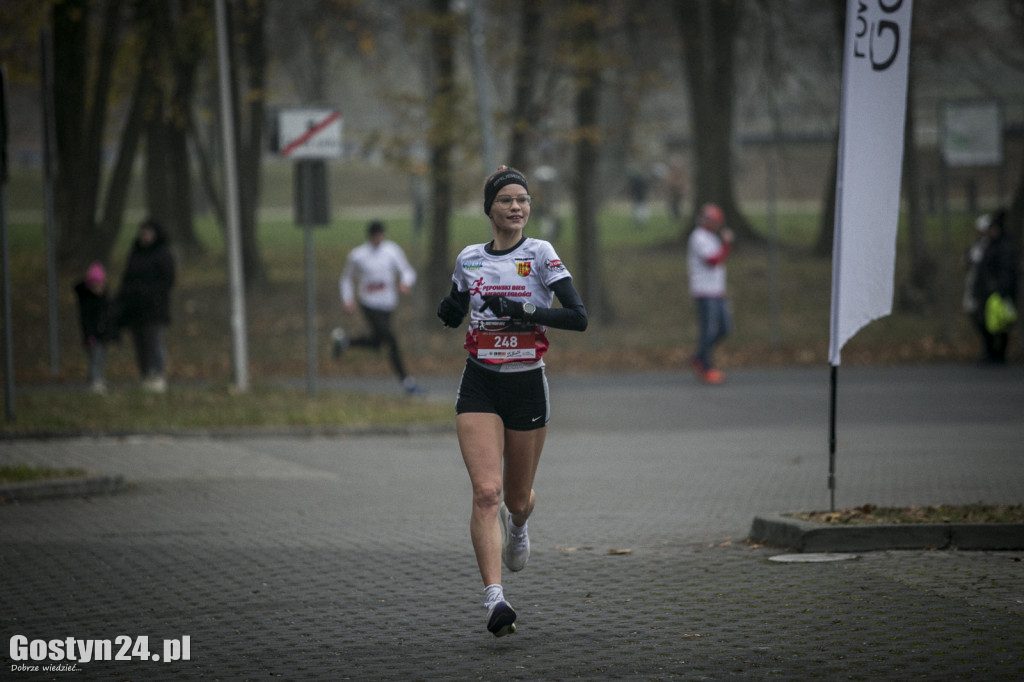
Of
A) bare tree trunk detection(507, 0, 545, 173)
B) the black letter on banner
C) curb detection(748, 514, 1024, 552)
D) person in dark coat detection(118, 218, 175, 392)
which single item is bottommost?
curb detection(748, 514, 1024, 552)

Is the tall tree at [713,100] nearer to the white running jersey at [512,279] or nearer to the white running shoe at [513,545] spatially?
the white running shoe at [513,545]

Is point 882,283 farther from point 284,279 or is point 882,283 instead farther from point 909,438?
point 284,279

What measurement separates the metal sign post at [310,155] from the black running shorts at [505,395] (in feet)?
33.6

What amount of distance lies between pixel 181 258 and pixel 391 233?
376 inches

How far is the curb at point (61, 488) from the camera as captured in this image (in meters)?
10.5

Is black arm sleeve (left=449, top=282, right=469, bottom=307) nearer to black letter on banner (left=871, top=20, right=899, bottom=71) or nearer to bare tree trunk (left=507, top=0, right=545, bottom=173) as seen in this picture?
black letter on banner (left=871, top=20, right=899, bottom=71)

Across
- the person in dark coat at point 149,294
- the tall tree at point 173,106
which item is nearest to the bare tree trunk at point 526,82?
the tall tree at point 173,106

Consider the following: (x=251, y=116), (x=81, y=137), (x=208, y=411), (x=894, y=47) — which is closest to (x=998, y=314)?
(x=208, y=411)

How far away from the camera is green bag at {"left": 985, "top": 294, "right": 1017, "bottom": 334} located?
20.6 metres

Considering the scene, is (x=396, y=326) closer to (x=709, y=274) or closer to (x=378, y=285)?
(x=378, y=285)

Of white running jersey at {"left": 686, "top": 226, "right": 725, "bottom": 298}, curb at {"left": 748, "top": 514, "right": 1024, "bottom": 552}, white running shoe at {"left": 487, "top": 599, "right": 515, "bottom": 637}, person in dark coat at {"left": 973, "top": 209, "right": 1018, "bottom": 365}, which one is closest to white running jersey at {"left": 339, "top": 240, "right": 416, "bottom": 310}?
white running jersey at {"left": 686, "top": 226, "right": 725, "bottom": 298}

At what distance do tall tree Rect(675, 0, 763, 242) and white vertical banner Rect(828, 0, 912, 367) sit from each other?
20216mm

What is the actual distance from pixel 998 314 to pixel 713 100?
1159 centimetres

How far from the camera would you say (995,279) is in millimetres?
21250
